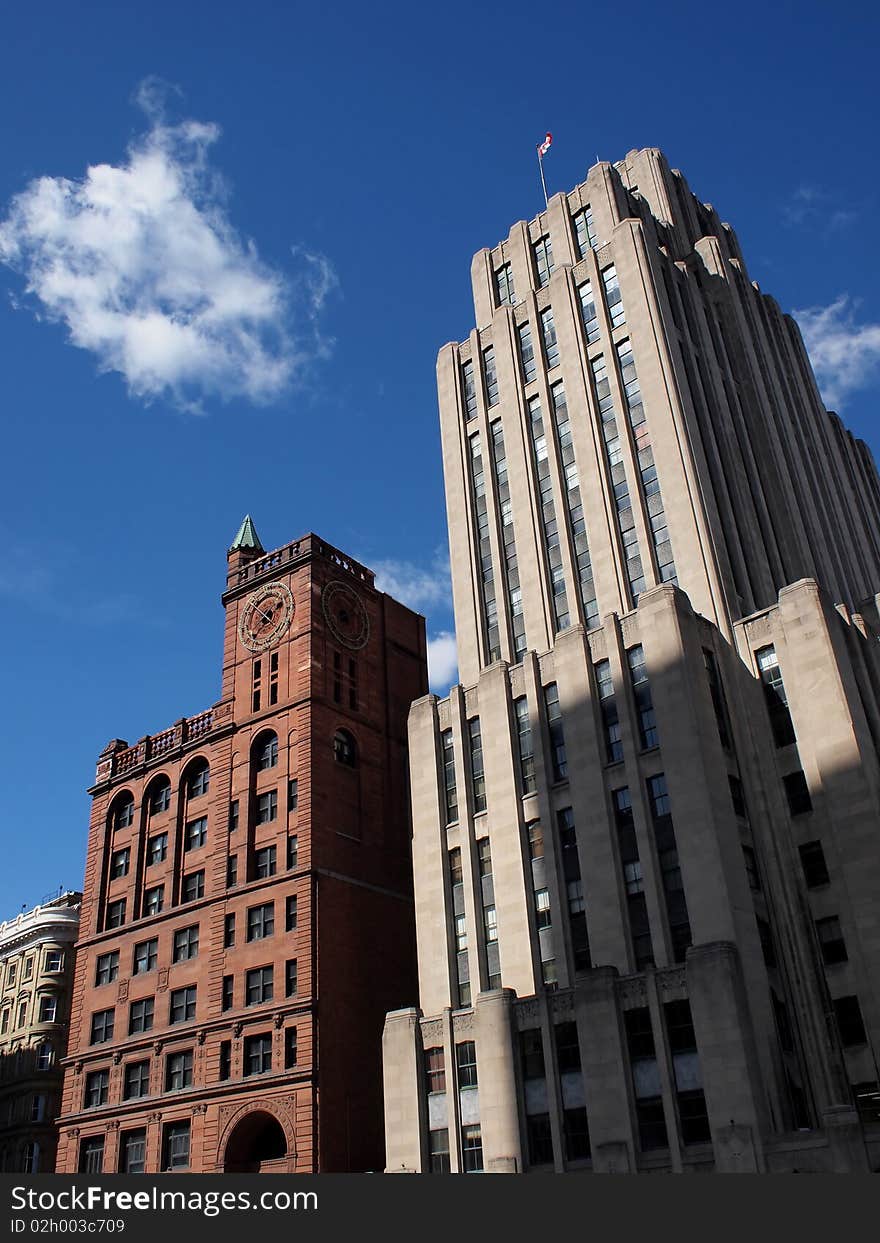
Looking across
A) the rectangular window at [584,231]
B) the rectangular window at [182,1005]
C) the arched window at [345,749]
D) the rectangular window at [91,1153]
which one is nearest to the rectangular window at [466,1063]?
the rectangular window at [182,1005]

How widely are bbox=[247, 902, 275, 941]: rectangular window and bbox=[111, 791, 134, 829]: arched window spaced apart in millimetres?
16541

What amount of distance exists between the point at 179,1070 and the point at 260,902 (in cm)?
Result: 1051

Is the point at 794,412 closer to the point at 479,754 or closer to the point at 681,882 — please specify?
the point at 479,754

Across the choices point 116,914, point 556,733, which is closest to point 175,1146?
point 116,914

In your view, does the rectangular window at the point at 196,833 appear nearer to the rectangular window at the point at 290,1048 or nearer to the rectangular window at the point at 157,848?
the rectangular window at the point at 157,848

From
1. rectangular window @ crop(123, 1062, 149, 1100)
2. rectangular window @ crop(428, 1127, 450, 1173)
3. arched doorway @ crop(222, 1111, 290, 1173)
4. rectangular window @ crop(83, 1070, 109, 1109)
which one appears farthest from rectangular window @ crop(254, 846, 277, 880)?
rectangular window @ crop(428, 1127, 450, 1173)

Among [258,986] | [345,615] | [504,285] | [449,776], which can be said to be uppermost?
[504,285]

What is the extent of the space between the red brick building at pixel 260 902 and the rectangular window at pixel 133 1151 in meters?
0.10

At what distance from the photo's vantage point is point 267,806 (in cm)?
6850

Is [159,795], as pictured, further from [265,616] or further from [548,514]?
[548,514]

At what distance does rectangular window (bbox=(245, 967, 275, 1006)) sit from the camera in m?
61.8

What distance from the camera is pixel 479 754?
63.4 meters

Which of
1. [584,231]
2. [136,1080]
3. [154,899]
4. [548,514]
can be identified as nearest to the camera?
[136,1080]

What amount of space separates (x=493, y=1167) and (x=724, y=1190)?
2591cm
